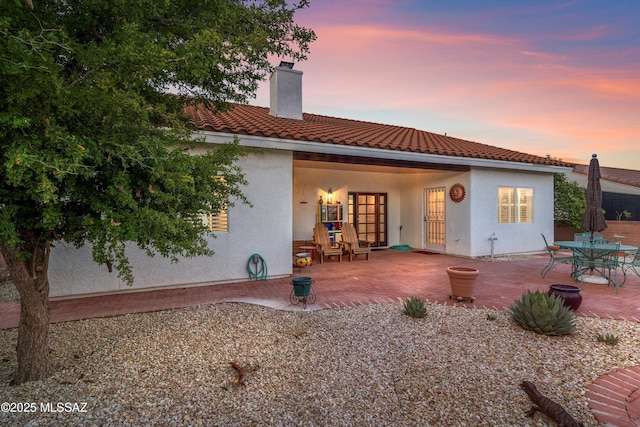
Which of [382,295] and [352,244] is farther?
[352,244]

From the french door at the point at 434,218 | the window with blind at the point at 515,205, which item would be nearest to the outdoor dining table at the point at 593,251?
→ the window with blind at the point at 515,205

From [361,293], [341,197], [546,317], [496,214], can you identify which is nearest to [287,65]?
[341,197]

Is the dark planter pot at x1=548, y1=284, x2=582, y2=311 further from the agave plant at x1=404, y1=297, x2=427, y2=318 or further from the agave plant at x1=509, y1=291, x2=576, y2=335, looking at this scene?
the agave plant at x1=404, y1=297, x2=427, y2=318

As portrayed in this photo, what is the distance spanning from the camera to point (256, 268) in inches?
284

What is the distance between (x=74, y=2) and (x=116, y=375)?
3311mm

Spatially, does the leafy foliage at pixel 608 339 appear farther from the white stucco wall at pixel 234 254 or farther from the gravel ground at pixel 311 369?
the white stucco wall at pixel 234 254

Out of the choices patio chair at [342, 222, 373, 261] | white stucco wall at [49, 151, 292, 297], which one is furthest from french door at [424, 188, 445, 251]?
white stucco wall at [49, 151, 292, 297]

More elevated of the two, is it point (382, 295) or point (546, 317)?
point (546, 317)

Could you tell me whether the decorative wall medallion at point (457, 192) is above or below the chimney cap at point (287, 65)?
below

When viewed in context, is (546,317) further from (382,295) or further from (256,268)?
(256,268)

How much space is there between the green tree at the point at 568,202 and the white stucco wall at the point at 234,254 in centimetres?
1148

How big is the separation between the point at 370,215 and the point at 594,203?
6.95m

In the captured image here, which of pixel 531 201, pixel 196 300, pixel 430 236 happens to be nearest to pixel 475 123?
pixel 531 201

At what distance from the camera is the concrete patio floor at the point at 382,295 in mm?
4742
